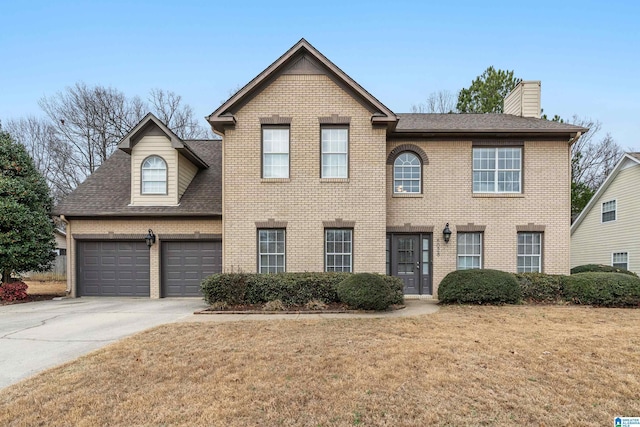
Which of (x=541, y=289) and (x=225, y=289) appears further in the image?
(x=541, y=289)

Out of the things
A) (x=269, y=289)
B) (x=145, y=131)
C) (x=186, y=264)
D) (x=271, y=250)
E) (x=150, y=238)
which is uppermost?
(x=145, y=131)

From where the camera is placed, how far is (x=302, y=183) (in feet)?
36.0

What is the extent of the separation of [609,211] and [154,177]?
71.5ft

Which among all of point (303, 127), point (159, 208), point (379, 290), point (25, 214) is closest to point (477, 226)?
point (379, 290)

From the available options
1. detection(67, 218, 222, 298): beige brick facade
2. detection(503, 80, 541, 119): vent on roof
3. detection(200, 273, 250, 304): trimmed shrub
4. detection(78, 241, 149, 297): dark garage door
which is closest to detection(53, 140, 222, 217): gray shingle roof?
detection(67, 218, 222, 298): beige brick facade

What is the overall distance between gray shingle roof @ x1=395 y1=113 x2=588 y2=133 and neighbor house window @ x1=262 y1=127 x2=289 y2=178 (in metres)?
3.98

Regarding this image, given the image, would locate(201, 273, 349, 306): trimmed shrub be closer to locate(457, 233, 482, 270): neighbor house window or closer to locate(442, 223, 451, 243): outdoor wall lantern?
locate(442, 223, 451, 243): outdoor wall lantern

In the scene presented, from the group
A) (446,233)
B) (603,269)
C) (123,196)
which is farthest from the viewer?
(123,196)

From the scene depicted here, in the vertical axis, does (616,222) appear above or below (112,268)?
above

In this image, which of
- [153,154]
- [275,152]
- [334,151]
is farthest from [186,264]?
[334,151]

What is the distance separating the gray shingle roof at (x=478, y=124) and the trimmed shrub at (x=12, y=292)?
48.4ft

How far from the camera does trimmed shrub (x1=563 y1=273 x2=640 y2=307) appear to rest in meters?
9.91

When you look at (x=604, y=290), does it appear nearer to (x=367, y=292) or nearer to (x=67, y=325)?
(x=367, y=292)

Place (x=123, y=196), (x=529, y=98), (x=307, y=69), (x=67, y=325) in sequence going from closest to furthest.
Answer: (x=67, y=325) → (x=307, y=69) → (x=123, y=196) → (x=529, y=98)
